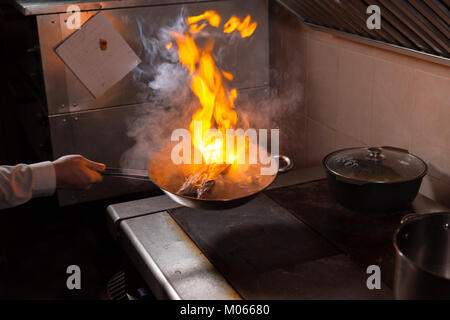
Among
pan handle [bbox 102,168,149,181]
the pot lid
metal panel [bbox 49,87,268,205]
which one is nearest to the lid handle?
the pot lid

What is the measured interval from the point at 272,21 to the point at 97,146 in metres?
0.81

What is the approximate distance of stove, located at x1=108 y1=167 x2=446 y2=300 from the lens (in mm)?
1084

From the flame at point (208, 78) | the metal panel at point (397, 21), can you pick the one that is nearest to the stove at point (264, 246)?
the flame at point (208, 78)

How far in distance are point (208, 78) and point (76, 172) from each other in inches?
27.8

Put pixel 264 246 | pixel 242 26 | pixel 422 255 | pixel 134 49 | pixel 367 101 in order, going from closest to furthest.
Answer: pixel 422 255 < pixel 264 246 < pixel 367 101 < pixel 134 49 < pixel 242 26

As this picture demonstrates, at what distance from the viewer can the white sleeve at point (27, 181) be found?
137 cm

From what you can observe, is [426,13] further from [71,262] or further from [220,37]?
[71,262]

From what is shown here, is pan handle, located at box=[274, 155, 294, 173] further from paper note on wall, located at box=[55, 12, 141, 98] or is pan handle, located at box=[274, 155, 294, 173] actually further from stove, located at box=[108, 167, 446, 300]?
paper note on wall, located at box=[55, 12, 141, 98]

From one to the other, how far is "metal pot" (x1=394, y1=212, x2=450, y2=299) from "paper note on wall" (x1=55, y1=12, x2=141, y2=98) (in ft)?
3.58

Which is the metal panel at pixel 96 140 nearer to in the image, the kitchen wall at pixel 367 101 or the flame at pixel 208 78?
the flame at pixel 208 78

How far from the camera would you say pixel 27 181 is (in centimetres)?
138

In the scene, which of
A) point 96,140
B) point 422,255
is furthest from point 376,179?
point 96,140

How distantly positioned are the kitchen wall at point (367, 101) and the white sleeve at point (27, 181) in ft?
3.13

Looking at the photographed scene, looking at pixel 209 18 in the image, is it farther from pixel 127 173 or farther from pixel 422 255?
pixel 422 255
